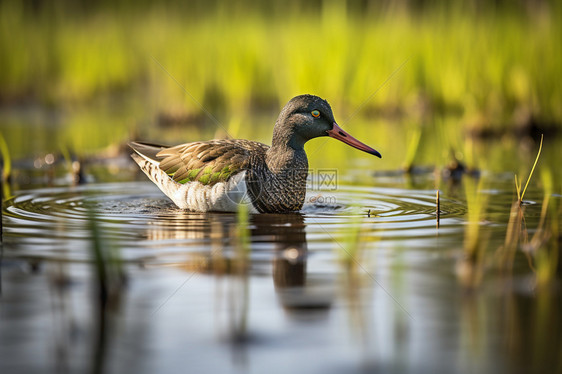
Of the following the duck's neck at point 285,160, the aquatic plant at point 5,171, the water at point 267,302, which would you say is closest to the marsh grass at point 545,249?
the water at point 267,302

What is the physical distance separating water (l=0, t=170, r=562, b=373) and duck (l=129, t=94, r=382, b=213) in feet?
2.41

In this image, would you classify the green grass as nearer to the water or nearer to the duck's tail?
the duck's tail

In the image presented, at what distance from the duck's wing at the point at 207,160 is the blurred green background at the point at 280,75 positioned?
94.0 inches

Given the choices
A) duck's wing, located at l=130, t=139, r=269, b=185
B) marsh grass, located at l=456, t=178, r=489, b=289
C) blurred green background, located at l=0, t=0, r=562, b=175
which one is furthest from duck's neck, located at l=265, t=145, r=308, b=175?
blurred green background, located at l=0, t=0, r=562, b=175

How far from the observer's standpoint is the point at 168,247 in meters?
5.62

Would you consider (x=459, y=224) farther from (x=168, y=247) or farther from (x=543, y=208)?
(x=168, y=247)

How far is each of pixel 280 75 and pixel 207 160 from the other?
30.6 feet

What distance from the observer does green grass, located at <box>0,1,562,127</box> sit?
1349 cm

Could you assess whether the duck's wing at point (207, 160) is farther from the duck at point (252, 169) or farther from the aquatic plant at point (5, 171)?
the aquatic plant at point (5, 171)

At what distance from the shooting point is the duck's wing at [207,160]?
24.1 feet

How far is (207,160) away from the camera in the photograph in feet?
24.8

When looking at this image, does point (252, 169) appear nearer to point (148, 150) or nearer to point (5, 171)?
point (148, 150)

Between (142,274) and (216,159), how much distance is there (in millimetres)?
2762

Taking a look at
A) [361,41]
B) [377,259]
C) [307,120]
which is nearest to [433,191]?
[307,120]
